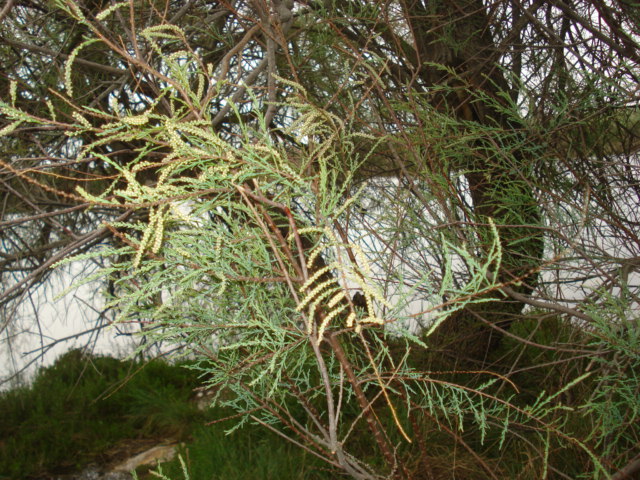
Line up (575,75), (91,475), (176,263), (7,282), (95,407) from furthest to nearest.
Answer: (95,407)
(7,282)
(91,475)
(575,75)
(176,263)

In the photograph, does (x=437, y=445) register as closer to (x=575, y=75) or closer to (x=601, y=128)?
(x=601, y=128)

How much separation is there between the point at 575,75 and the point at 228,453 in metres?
3.03

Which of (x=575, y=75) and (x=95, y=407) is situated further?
(x=95, y=407)

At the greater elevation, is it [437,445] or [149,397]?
[149,397]

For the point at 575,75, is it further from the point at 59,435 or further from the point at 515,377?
the point at 59,435

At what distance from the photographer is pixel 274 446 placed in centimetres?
364

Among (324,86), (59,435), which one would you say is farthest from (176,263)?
(59,435)

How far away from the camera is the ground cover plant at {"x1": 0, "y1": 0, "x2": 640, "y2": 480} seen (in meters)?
1.34

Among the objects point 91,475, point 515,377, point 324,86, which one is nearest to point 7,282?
point 91,475

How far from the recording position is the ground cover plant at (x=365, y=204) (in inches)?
52.8

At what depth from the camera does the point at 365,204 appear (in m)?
4.59

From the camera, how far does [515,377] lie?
3896mm

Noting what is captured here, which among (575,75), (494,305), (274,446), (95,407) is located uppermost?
(575,75)

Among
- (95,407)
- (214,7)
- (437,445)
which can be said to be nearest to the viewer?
(437,445)
